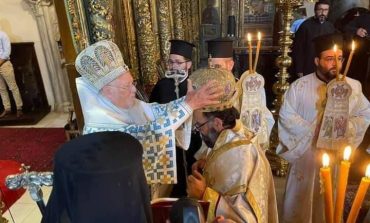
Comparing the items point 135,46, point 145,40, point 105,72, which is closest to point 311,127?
point 105,72

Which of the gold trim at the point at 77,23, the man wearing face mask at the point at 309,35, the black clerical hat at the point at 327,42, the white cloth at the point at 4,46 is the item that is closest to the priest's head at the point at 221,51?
the black clerical hat at the point at 327,42

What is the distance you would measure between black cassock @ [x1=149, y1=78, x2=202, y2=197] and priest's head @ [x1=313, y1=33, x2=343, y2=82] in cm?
127

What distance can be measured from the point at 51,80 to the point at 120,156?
7.60 m

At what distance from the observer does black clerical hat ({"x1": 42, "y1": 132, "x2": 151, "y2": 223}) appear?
853 mm

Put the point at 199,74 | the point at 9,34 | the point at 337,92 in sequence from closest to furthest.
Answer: the point at 199,74
the point at 337,92
the point at 9,34

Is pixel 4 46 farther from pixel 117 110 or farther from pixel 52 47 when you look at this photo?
pixel 117 110

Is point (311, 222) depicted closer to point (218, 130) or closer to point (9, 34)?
point (218, 130)

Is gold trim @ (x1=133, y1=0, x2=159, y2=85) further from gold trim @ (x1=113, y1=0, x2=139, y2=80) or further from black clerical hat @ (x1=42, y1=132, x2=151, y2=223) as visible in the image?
black clerical hat @ (x1=42, y1=132, x2=151, y2=223)

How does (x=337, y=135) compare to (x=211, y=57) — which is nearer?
(x=337, y=135)

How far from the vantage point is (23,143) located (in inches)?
233

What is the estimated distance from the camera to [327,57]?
111 inches

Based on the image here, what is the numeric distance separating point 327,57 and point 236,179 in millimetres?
1807

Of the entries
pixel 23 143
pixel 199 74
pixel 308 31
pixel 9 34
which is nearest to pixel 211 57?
pixel 199 74

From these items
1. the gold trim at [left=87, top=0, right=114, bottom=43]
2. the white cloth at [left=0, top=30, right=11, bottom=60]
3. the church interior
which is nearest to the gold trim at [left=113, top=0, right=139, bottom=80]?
the church interior
